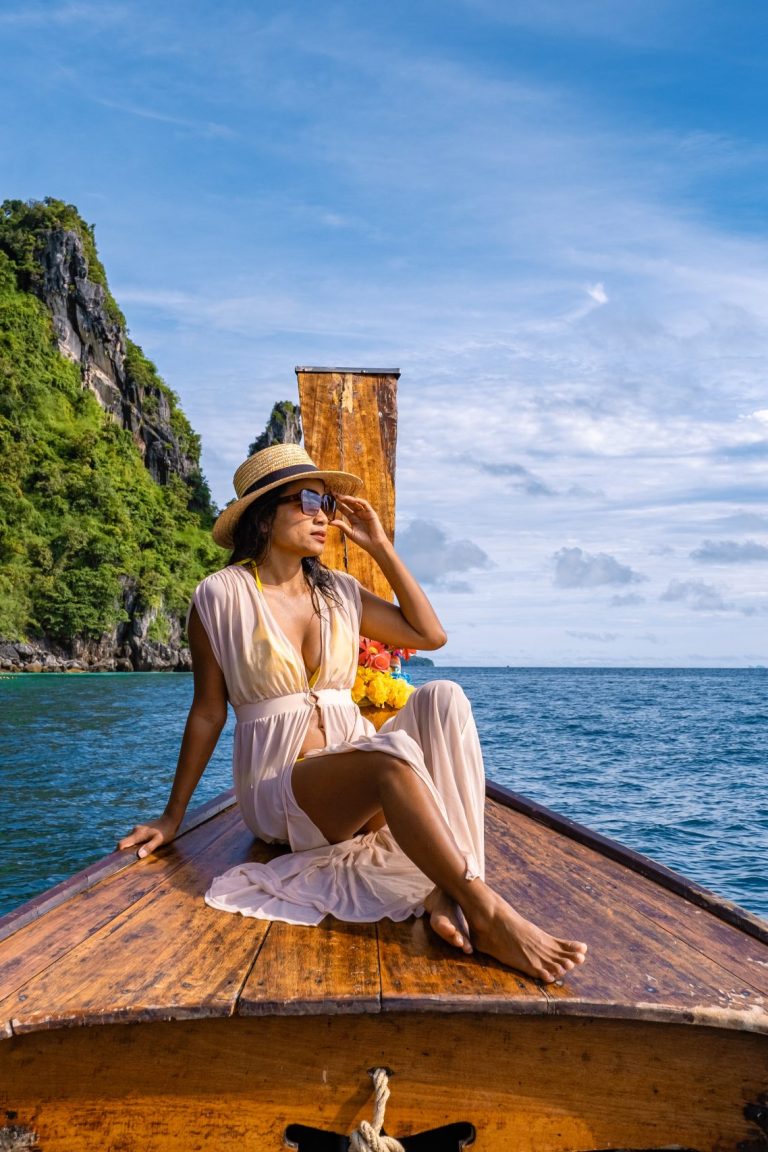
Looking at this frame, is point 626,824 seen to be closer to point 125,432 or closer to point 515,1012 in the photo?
point 515,1012

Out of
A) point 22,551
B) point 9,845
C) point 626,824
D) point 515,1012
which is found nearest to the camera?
point 515,1012

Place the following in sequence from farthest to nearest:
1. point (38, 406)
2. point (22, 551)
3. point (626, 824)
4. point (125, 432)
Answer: point (125, 432)
point (38, 406)
point (22, 551)
point (626, 824)

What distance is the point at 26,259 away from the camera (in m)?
56.7

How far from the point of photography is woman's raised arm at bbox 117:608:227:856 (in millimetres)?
2691

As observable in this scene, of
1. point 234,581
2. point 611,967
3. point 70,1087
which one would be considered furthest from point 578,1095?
point 234,581

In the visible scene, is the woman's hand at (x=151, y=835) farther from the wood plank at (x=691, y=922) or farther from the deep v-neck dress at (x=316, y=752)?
the wood plank at (x=691, y=922)

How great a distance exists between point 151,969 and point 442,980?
1.95ft

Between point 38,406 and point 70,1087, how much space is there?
5561 cm

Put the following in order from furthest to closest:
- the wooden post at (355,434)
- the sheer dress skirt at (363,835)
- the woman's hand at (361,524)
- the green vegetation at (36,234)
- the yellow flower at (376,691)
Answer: the green vegetation at (36,234)
the wooden post at (355,434)
the yellow flower at (376,691)
the woman's hand at (361,524)
the sheer dress skirt at (363,835)

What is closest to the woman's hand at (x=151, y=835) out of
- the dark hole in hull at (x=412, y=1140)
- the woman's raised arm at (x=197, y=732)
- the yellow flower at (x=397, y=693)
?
the woman's raised arm at (x=197, y=732)

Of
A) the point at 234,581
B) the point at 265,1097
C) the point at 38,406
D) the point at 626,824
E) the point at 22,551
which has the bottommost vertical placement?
the point at 626,824

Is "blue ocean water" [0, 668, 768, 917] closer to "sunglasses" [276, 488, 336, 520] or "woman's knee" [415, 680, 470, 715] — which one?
"sunglasses" [276, 488, 336, 520]

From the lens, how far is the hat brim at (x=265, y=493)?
9.16ft

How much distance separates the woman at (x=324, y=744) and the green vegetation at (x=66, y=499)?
42.2 m
